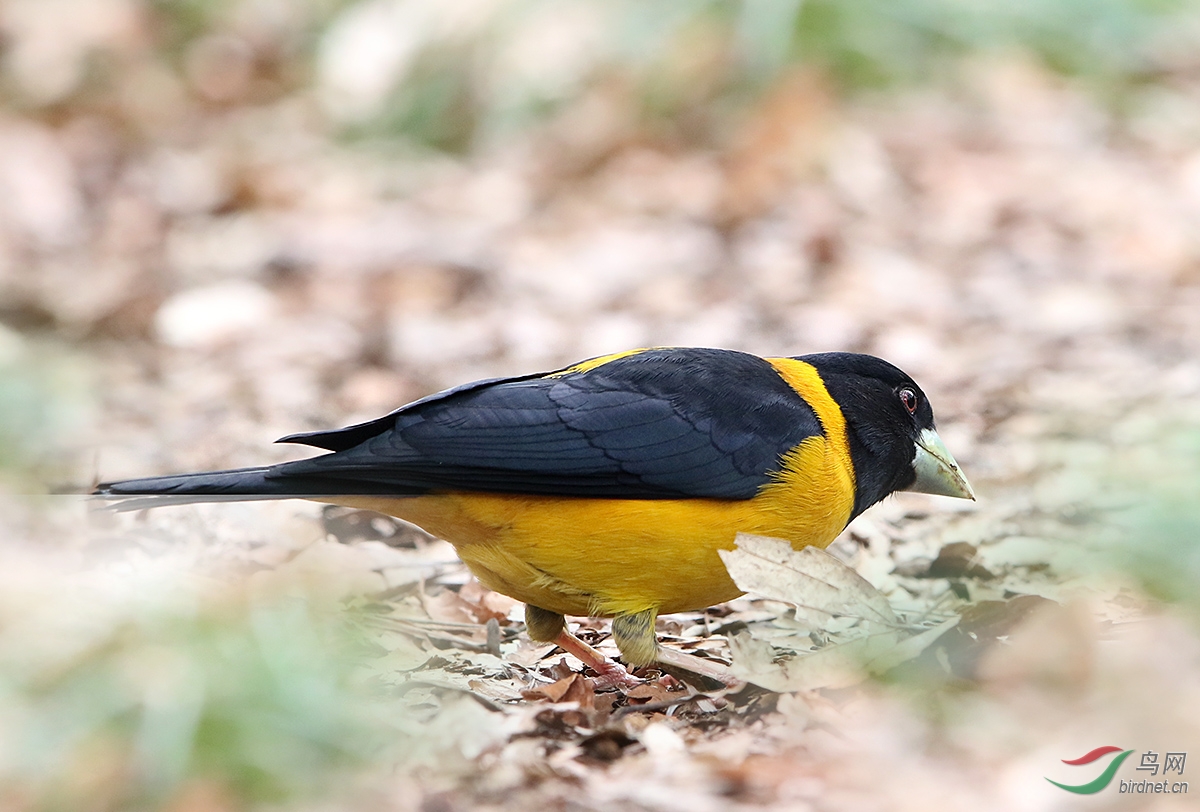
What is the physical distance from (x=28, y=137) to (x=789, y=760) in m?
8.34

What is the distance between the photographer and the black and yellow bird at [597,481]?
12.3 ft

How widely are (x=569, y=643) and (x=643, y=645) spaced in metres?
0.43

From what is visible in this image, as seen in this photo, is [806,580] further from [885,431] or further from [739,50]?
[739,50]

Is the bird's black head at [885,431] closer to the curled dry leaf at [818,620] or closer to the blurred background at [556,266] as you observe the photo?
the blurred background at [556,266]

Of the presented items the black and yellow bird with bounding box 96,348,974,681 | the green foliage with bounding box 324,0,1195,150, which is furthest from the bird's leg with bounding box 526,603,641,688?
the green foliage with bounding box 324,0,1195,150

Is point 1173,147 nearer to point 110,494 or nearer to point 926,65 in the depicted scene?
point 926,65

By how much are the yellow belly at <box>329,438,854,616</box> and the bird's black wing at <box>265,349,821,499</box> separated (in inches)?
2.0

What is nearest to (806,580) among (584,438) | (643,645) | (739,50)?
(643,645)

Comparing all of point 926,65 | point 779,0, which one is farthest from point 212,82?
point 926,65

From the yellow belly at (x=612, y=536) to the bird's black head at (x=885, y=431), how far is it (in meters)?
0.42

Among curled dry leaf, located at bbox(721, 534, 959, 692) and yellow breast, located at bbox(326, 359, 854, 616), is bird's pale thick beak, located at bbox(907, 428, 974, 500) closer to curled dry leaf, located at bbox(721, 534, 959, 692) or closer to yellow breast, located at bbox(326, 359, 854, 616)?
yellow breast, located at bbox(326, 359, 854, 616)

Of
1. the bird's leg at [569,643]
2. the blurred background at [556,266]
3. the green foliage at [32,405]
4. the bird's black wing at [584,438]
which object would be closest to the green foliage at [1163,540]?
the blurred background at [556,266]

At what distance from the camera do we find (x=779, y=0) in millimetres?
8859

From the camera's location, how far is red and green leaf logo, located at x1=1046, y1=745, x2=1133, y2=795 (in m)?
2.90
